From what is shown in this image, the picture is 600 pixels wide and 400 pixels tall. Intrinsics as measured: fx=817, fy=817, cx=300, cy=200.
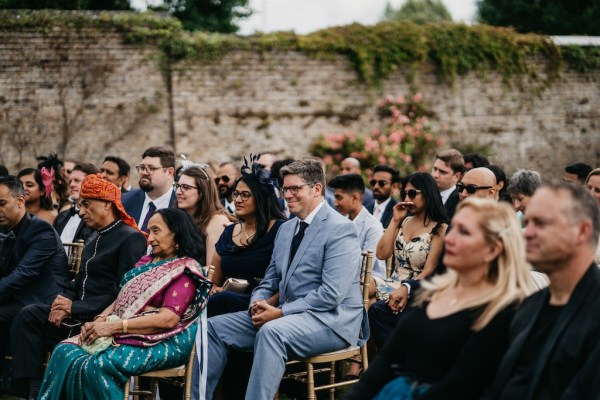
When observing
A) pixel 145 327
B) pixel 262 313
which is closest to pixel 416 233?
pixel 262 313

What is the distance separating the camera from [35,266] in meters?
6.40

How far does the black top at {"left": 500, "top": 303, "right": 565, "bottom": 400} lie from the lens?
3115mm

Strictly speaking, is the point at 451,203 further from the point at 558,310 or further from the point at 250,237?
the point at 558,310

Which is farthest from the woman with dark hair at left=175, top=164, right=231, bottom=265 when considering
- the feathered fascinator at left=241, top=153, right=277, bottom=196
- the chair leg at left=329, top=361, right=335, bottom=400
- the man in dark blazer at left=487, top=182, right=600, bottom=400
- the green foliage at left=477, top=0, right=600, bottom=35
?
the green foliage at left=477, top=0, right=600, bottom=35

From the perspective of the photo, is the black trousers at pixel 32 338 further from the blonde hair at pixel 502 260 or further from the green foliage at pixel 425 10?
the green foliage at pixel 425 10

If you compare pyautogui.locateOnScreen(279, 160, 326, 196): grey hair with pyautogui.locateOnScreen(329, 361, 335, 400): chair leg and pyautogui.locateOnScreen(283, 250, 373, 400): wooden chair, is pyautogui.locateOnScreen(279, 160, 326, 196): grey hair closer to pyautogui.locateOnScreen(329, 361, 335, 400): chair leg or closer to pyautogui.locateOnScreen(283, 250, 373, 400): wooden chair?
pyautogui.locateOnScreen(283, 250, 373, 400): wooden chair

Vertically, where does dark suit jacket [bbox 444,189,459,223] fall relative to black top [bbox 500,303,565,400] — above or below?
below

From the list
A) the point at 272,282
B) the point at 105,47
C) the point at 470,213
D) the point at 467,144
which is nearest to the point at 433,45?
the point at 467,144

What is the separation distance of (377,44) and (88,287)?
10733mm

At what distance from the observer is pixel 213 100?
14.8 meters

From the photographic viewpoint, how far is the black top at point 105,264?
227 inches

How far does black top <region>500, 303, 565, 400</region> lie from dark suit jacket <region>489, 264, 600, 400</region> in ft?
0.11

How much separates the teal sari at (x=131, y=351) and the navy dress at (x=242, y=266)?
673 mm

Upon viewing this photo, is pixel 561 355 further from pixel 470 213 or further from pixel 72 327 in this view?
pixel 72 327
